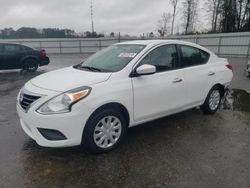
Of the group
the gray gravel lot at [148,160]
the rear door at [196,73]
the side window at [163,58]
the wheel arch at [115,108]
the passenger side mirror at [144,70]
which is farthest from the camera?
the rear door at [196,73]

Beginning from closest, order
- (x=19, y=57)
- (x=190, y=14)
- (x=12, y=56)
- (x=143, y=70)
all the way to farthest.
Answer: (x=143, y=70) < (x=12, y=56) < (x=19, y=57) < (x=190, y=14)

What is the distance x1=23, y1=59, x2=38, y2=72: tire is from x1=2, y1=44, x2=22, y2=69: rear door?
1.04 ft

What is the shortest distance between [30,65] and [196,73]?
938 cm

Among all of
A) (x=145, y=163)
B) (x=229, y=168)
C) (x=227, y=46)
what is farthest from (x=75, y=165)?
(x=227, y=46)

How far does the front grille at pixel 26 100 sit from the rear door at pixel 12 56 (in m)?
8.50

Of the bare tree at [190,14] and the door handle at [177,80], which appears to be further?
the bare tree at [190,14]

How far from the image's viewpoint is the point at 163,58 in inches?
158

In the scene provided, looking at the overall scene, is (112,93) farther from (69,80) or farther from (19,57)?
(19,57)

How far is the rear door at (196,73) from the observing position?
4.26m

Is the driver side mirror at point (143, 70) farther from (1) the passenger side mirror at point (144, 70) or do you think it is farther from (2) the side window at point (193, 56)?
(2) the side window at point (193, 56)

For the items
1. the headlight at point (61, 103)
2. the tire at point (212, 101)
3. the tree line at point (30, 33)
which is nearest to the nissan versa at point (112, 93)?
the headlight at point (61, 103)

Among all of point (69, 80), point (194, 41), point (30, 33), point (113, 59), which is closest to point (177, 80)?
point (113, 59)

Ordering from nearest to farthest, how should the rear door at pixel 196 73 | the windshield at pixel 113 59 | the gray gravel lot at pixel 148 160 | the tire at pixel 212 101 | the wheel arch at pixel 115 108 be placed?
the gray gravel lot at pixel 148 160 < the wheel arch at pixel 115 108 < the windshield at pixel 113 59 < the rear door at pixel 196 73 < the tire at pixel 212 101

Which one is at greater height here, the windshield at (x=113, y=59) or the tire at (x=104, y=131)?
the windshield at (x=113, y=59)
